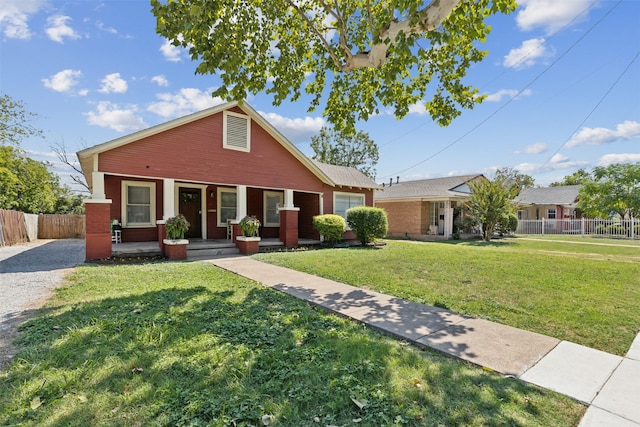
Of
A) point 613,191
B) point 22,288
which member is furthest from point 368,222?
point 613,191

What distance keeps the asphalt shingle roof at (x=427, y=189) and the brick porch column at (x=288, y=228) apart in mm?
8459

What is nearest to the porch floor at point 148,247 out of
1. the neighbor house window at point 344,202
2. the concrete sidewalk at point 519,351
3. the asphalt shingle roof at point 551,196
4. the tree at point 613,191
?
the neighbor house window at point 344,202

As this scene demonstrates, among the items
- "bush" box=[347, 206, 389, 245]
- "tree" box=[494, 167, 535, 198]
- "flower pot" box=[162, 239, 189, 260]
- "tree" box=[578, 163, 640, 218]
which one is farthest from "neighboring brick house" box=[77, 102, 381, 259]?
"tree" box=[578, 163, 640, 218]

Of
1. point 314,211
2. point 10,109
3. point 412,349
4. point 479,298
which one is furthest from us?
point 10,109

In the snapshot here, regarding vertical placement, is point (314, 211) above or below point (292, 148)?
below

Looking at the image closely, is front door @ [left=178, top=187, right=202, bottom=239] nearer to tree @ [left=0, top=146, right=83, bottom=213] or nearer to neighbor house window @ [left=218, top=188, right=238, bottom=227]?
neighbor house window @ [left=218, top=188, right=238, bottom=227]

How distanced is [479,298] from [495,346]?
83.1 inches

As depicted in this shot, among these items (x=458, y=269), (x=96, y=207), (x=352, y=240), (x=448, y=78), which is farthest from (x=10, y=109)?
(x=458, y=269)

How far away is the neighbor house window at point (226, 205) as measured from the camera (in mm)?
14172

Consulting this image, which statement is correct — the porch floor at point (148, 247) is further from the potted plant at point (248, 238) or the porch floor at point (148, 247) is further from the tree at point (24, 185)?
the tree at point (24, 185)

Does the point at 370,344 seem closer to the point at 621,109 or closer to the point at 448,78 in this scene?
the point at 448,78

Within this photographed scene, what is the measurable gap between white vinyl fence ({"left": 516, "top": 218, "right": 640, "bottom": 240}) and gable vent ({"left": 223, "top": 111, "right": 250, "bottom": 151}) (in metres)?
24.2

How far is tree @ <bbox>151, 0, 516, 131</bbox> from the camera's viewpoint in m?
6.07

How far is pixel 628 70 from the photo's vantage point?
1304cm
